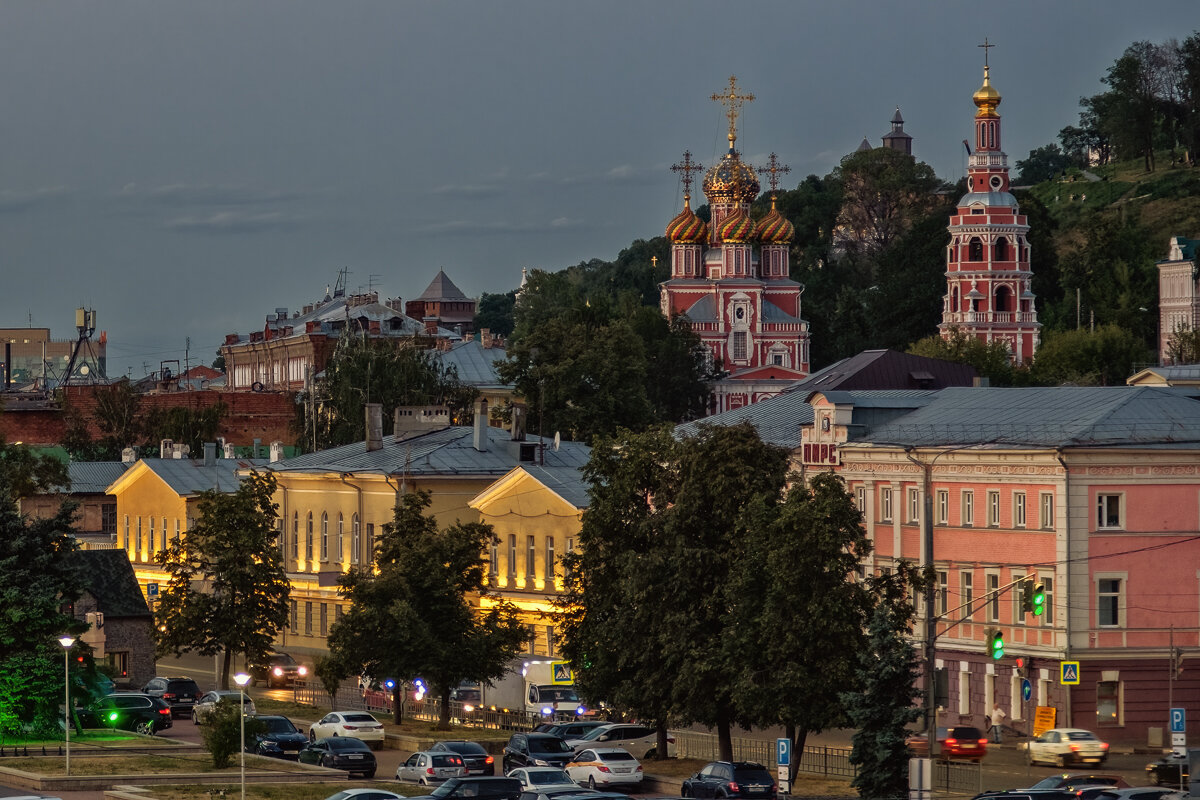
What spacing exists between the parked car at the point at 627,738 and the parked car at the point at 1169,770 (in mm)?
11976

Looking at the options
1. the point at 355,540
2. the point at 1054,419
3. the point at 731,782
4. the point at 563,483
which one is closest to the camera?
the point at 731,782

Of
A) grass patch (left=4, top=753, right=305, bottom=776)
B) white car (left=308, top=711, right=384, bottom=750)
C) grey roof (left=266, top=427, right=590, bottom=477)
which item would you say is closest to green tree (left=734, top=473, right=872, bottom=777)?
grass patch (left=4, top=753, right=305, bottom=776)

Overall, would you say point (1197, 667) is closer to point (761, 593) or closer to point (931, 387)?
point (761, 593)

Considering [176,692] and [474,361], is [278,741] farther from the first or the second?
[474,361]

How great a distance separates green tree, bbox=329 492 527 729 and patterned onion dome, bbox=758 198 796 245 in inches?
4351

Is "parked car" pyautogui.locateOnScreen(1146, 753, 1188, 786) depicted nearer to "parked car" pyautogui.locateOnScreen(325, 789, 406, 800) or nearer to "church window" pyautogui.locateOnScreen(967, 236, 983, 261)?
"parked car" pyautogui.locateOnScreen(325, 789, 406, 800)

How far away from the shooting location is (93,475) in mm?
114938

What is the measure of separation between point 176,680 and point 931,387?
32370 mm

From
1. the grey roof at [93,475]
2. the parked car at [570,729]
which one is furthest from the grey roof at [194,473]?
the parked car at [570,729]

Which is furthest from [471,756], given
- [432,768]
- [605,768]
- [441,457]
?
[441,457]

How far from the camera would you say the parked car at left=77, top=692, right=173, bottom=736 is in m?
60.2

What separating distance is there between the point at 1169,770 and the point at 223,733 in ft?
67.2

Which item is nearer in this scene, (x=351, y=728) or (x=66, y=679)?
(x=66, y=679)

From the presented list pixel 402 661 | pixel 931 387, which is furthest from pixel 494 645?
pixel 931 387
